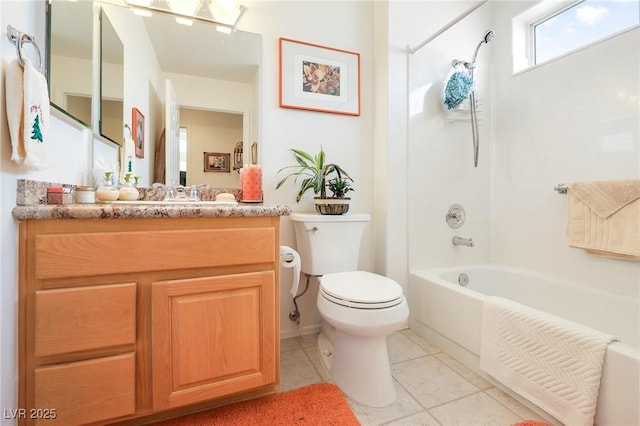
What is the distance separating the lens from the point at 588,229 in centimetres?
150

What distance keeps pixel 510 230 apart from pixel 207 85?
7.62 feet

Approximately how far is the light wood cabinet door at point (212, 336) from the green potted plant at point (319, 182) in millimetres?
648

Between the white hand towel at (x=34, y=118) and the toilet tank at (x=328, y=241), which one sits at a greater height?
the white hand towel at (x=34, y=118)

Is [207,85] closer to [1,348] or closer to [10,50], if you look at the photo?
[10,50]

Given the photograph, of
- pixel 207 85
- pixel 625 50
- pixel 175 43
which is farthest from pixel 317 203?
pixel 625 50

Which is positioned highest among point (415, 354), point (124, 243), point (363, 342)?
point (124, 243)

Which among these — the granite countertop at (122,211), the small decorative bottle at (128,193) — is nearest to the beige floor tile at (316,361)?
the granite countertop at (122,211)

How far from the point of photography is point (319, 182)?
1701 mm

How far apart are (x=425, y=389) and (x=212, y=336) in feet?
3.28

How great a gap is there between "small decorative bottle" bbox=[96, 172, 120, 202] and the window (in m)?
2.69

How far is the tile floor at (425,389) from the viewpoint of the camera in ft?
3.67

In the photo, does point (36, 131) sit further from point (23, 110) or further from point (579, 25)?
point (579, 25)

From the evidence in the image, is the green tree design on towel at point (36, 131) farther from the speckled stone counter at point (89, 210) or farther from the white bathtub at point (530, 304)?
the white bathtub at point (530, 304)

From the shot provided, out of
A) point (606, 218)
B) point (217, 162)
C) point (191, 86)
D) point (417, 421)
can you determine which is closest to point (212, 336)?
point (417, 421)
